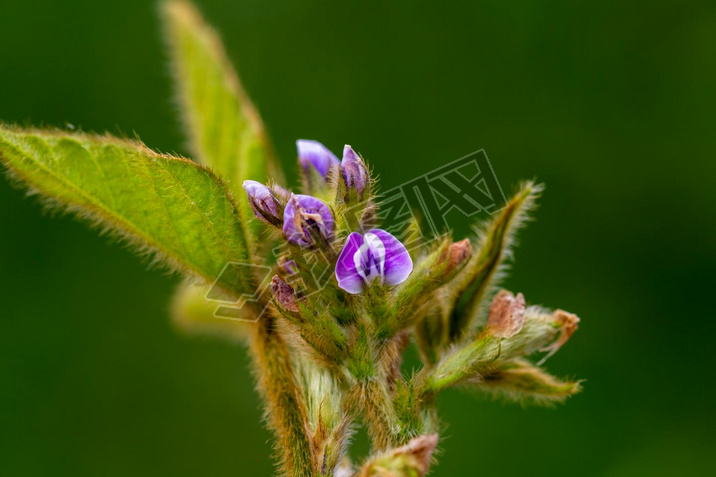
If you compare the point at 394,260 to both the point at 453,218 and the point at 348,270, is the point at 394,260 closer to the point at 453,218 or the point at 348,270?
the point at 348,270

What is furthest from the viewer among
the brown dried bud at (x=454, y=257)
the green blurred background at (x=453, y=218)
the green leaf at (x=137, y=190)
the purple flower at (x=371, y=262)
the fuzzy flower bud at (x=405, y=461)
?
the green blurred background at (x=453, y=218)

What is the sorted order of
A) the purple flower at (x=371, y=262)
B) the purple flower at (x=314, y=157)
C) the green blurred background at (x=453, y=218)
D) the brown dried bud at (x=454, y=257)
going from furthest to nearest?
the green blurred background at (x=453, y=218) → the purple flower at (x=314, y=157) → the brown dried bud at (x=454, y=257) → the purple flower at (x=371, y=262)

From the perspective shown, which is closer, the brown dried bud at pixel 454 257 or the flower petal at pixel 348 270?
the flower petal at pixel 348 270

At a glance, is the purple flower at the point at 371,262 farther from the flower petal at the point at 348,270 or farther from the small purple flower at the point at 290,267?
the small purple flower at the point at 290,267

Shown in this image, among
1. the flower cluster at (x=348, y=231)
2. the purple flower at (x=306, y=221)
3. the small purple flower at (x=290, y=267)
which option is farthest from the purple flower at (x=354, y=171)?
the small purple flower at (x=290, y=267)

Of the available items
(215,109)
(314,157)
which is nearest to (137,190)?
(314,157)

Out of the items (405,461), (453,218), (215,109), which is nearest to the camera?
(405,461)
